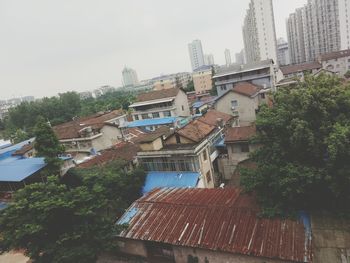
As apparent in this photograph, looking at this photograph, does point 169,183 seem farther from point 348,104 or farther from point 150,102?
point 150,102

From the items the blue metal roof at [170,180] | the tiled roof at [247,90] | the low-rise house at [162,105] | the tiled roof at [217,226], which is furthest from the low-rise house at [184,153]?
the low-rise house at [162,105]

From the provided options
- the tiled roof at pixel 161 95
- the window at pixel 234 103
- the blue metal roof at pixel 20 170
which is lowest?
the blue metal roof at pixel 20 170

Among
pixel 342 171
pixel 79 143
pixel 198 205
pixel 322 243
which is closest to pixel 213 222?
pixel 198 205

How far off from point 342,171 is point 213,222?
646 centimetres

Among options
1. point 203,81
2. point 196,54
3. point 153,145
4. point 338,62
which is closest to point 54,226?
point 153,145

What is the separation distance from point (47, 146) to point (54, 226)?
1446 centimetres

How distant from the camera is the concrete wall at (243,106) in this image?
36.8 metres

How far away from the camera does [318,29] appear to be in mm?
93812

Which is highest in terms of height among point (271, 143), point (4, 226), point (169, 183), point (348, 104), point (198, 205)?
point (348, 104)

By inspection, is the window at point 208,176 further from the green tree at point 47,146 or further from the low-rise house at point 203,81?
the low-rise house at point 203,81

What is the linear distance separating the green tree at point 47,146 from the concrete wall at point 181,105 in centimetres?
2447

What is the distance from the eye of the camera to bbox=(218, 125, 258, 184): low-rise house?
76.1ft

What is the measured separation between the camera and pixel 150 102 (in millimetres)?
46125

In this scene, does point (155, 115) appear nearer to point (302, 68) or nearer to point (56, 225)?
point (56, 225)
